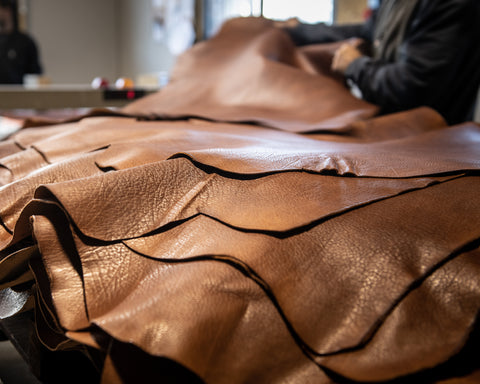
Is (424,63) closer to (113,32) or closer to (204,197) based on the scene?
(204,197)

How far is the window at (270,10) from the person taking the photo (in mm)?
4133

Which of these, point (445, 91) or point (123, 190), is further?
point (445, 91)

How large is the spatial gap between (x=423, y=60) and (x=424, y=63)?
0.01 m

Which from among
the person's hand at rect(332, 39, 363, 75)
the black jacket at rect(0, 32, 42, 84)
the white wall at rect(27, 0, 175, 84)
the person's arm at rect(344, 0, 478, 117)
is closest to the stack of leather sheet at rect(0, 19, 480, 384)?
the person's arm at rect(344, 0, 478, 117)

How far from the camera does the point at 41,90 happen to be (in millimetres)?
2525

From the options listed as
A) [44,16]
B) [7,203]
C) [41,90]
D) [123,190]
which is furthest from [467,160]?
[44,16]

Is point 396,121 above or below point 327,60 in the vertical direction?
below

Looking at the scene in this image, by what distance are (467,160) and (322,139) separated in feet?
1.31

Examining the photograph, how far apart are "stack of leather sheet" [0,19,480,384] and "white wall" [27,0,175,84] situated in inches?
235

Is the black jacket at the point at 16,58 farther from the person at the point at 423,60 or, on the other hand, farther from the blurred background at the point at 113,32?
the person at the point at 423,60

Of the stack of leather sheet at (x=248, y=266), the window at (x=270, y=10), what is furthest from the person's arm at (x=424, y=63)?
the window at (x=270, y=10)

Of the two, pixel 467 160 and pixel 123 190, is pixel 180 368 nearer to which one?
pixel 123 190

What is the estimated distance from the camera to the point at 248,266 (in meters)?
0.50

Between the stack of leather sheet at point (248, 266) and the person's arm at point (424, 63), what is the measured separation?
28.9 inches
